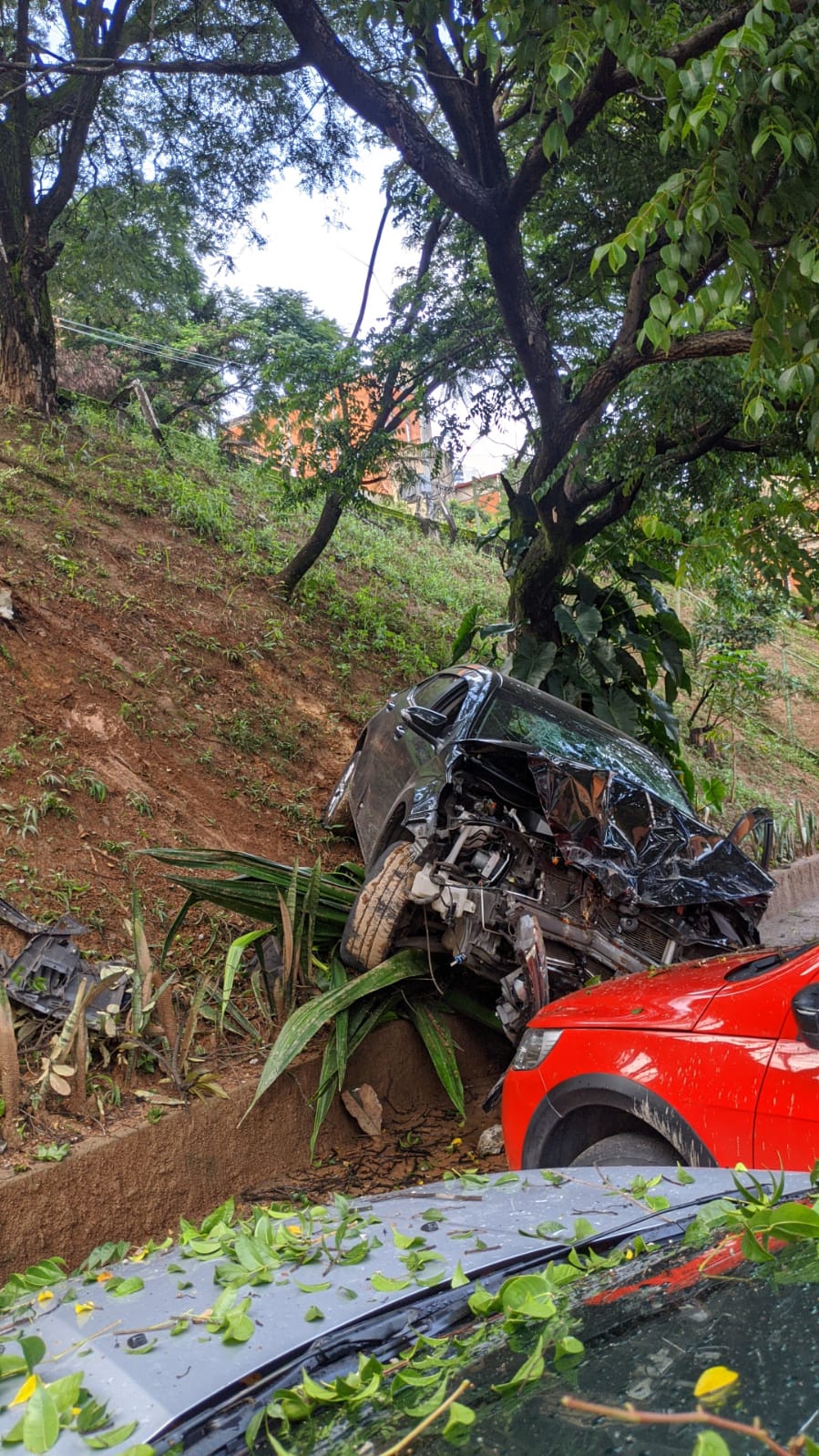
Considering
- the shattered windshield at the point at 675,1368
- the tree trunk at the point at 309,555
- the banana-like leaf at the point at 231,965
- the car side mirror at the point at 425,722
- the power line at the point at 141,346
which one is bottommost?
the banana-like leaf at the point at 231,965

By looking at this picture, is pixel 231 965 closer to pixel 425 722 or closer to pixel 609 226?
pixel 425 722

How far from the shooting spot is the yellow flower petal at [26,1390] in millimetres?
1223

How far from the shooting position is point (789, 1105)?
2.48 meters

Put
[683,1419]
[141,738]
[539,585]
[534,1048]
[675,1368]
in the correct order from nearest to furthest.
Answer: [683,1419]
[675,1368]
[534,1048]
[141,738]
[539,585]

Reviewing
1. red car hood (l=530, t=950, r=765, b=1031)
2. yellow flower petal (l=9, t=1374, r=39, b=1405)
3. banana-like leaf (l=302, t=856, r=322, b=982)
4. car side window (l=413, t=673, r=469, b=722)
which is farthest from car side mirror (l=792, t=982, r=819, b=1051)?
car side window (l=413, t=673, r=469, b=722)

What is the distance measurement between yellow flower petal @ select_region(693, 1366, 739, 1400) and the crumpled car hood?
3.59 metres

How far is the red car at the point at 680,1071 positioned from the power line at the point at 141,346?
1445cm

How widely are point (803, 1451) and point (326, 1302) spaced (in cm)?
77

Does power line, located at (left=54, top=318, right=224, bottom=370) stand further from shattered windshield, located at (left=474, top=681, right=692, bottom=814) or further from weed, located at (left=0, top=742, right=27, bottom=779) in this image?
shattered windshield, located at (left=474, top=681, right=692, bottom=814)

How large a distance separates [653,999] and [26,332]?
Result: 32.8 feet

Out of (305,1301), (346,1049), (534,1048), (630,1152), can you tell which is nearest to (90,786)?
(346,1049)

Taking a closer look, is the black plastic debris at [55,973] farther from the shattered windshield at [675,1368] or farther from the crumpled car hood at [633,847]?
the shattered windshield at [675,1368]

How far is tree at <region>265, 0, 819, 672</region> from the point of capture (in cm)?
400

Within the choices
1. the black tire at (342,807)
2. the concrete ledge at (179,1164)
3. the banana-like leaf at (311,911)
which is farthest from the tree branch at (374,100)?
the concrete ledge at (179,1164)
